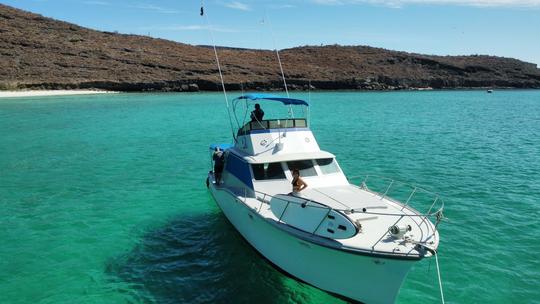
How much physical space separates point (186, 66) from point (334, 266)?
89.8 m

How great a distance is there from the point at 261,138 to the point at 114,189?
7.88 metres

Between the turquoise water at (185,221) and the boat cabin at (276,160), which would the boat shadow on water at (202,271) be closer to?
the turquoise water at (185,221)

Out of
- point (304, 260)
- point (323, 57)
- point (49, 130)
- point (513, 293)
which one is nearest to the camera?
point (304, 260)

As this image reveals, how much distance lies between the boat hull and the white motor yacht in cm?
2

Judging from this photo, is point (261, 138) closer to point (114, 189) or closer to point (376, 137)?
point (114, 189)

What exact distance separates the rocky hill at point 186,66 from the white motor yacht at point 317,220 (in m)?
70.9

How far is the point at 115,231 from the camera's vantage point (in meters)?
12.6

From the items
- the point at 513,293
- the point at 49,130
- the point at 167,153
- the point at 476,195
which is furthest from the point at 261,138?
the point at 49,130

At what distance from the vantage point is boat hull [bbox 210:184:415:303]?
7.41 metres

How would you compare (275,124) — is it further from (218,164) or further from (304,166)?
(218,164)

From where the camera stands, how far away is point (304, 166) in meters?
11.3

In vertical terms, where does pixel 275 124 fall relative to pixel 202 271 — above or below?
above

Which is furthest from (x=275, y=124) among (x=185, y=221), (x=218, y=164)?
(x=185, y=221)

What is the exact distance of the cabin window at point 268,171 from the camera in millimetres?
11180
